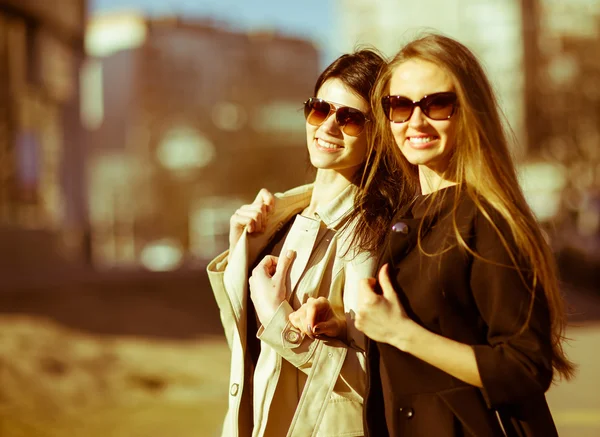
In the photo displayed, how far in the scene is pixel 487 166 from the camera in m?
2.25

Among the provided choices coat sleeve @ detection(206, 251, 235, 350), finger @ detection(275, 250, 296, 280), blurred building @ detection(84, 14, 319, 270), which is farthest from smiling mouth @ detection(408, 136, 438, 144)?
A: blurred building @ detection(84, 14, 319, 270)

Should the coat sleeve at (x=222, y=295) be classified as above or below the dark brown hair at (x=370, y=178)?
below

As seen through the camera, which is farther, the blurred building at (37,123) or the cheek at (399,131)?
the blurred building at (37,123)

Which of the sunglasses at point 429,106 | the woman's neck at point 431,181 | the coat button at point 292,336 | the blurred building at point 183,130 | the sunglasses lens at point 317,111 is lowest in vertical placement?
the blurred building at point 183,130

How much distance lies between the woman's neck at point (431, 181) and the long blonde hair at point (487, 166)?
2 cm

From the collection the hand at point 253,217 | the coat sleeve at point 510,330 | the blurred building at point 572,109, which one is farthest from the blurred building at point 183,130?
the coat sleeve at point 510,330


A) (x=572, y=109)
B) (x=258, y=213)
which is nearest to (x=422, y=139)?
(x=258, y=213)

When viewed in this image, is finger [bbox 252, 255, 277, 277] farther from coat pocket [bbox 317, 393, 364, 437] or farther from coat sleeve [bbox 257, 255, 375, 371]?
coat pocket [bbox 317, 393, 364, 437]

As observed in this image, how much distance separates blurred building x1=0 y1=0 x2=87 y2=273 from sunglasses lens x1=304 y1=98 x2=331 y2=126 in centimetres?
1773

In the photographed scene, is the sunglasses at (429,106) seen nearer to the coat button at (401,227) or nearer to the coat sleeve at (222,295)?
the coat button at (401,227)

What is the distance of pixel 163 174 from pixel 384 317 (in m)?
55.4

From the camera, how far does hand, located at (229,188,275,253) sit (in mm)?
3113

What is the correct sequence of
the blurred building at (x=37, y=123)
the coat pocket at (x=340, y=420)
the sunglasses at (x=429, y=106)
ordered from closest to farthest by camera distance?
the sunglasses at (x=429, y=106) → the coat pocket at (x=340, y=420) → the blurred building at (x=37, y=123)

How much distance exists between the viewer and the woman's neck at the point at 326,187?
9.98 ft
